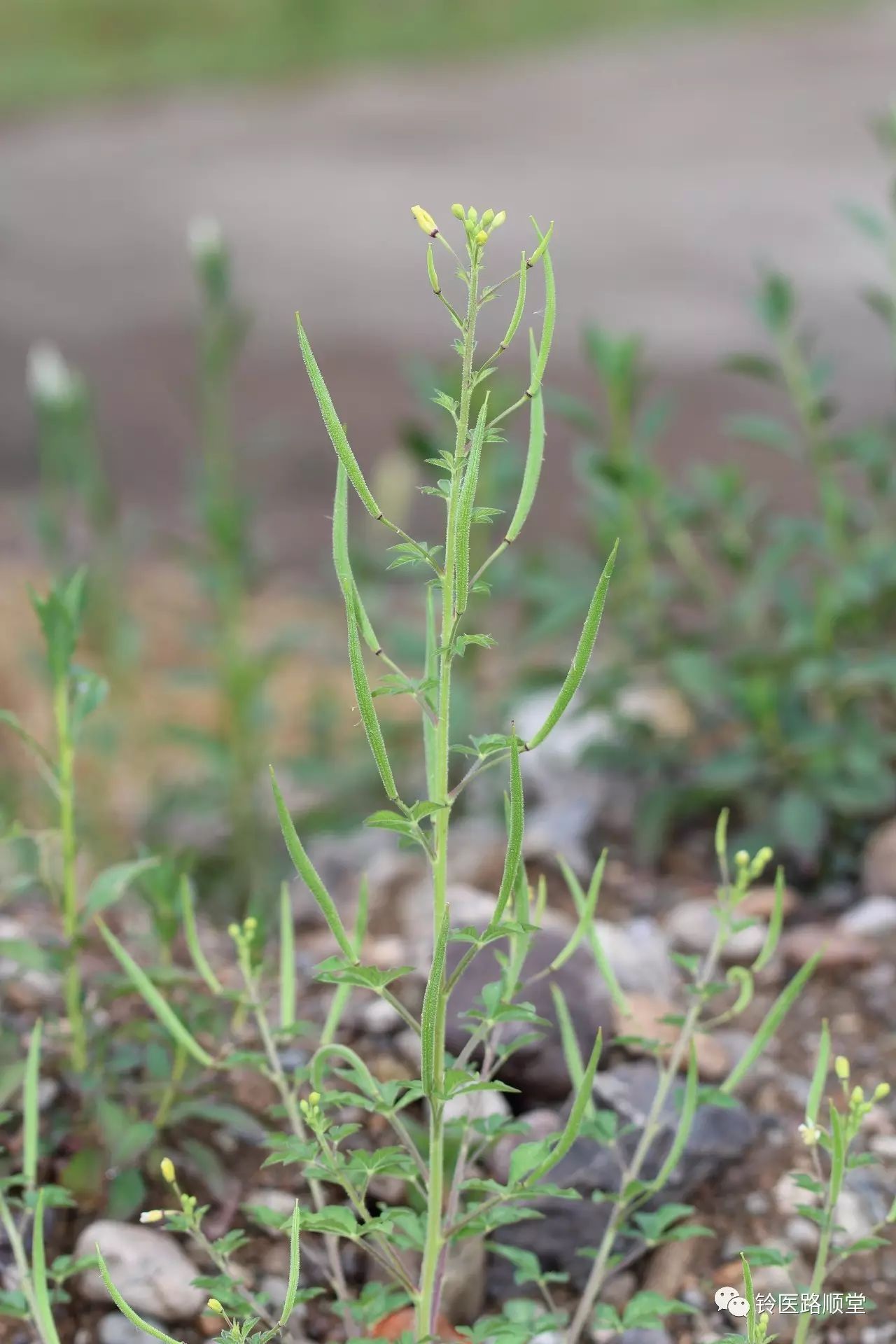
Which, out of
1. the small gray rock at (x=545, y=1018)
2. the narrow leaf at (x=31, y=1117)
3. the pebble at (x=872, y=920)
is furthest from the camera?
the pebble at (x=872, y=920)

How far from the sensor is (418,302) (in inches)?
220

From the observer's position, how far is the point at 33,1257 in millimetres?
965

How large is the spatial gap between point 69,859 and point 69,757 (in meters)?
0.08

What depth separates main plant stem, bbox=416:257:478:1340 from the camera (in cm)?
77

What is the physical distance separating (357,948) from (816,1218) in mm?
354

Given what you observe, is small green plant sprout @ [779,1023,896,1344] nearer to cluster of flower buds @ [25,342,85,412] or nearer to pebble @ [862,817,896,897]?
pebble @ [862,817,896,897]

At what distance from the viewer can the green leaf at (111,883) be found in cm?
113

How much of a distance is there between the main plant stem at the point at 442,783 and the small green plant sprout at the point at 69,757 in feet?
1.20

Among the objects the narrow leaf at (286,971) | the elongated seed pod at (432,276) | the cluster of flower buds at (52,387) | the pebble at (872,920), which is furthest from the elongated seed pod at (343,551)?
the cluster of flower buds at (52,387)

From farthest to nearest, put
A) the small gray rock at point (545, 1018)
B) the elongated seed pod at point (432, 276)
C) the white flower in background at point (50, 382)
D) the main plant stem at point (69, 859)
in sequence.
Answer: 1. the white flower in background at point (50, 382)
2. the small gray rock at point (545, 1018)
3. the main plant stem at point (69, 859)
4. the elongated seed pod at point (432, 276)

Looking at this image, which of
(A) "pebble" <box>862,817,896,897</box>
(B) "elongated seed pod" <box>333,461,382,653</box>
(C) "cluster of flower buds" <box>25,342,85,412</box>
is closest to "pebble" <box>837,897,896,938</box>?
(A) "pebble" <box>862,817,896,897</box>

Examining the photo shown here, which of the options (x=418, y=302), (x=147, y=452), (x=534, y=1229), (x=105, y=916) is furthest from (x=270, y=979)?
(x=418, y=302)
